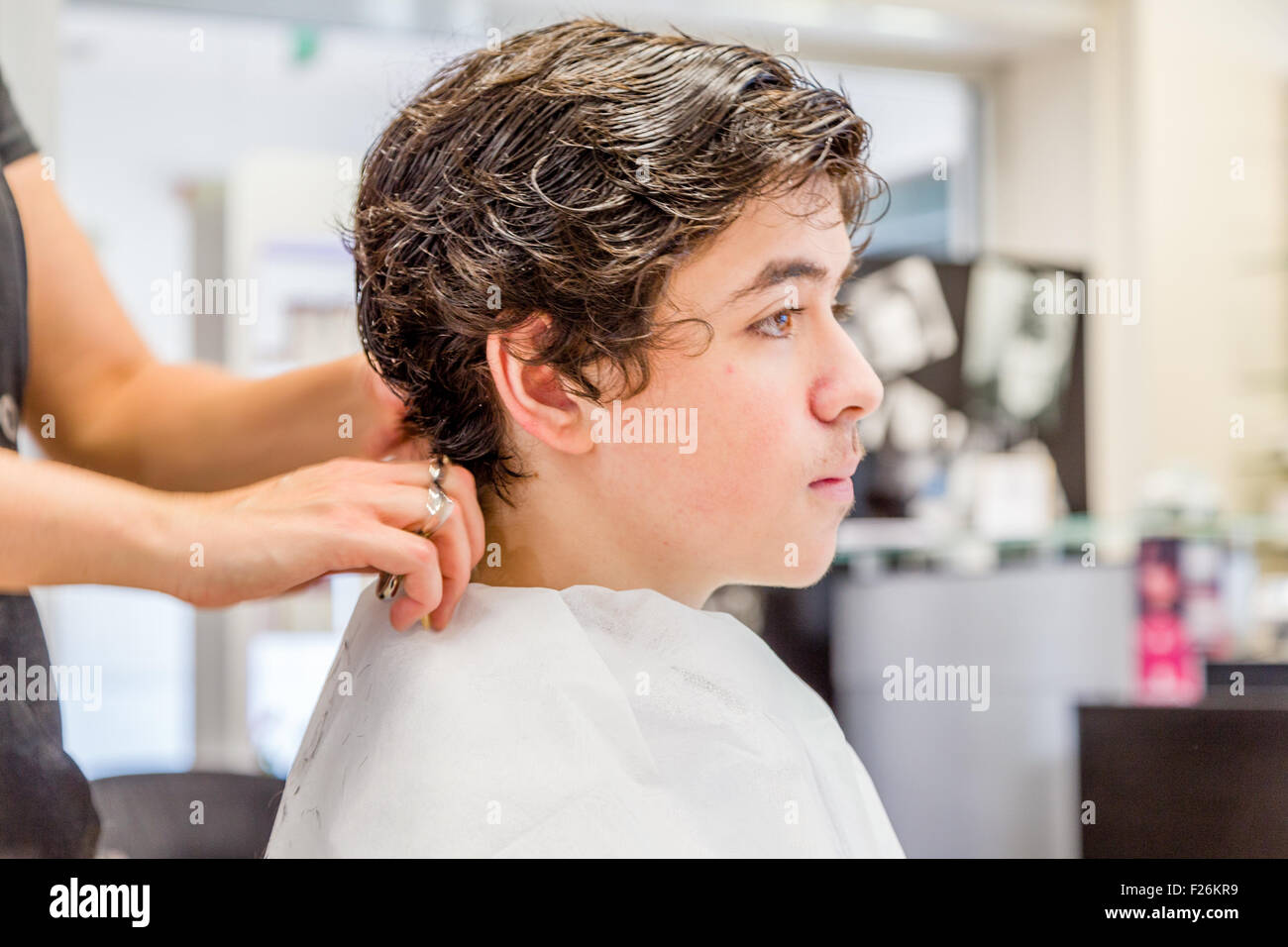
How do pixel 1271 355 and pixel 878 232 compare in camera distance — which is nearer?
pixel 878 232

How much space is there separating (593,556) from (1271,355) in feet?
5.18

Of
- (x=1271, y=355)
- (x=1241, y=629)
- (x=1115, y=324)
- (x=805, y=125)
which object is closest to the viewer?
(x=805, y=125)

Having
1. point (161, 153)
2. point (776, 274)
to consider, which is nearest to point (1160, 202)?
point (776, 274)

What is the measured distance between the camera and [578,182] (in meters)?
0.89

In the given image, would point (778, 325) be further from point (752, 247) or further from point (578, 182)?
point (578, 182)

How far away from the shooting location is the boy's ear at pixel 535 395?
93 centimetres

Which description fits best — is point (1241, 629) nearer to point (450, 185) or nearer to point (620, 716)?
point (620, 716)

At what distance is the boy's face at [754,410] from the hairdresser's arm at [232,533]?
0.53 feet

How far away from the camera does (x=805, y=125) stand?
35.5 inches

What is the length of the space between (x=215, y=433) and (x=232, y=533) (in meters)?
0.32

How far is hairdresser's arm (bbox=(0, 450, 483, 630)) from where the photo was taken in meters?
0.76

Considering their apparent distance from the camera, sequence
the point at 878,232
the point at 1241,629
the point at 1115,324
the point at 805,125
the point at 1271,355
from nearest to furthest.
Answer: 1. the point at 805,125
2. the point at 878,232
3. the point at 1271,355
4. the point at 1115,324
5. the point at 1241,629
